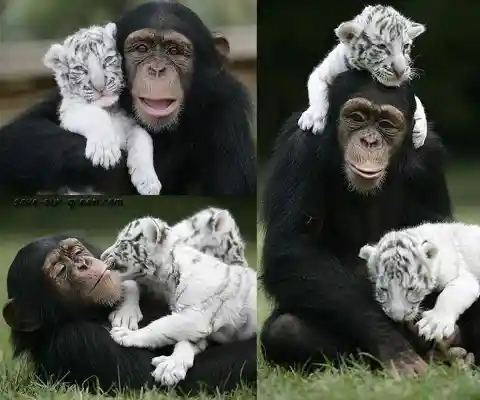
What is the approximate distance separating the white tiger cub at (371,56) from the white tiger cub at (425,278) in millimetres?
425

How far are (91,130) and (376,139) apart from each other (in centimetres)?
113

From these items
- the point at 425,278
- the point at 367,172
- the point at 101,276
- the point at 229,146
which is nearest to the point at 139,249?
the point at 101,276

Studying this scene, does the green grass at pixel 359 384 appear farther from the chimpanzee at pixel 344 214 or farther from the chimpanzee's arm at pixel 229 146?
the chimpanzee's arm at pixel 229 146

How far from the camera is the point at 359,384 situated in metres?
2.92

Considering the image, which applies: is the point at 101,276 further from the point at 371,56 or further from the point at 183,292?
the point at 371,56

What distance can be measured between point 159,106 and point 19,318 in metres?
1.01

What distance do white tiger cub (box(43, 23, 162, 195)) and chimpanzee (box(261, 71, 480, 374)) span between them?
530mm

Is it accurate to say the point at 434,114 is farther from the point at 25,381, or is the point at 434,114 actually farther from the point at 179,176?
the point at 25,381

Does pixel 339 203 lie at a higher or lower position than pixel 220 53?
lower

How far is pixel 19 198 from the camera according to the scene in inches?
122

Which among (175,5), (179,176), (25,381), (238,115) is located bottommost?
(25,381)

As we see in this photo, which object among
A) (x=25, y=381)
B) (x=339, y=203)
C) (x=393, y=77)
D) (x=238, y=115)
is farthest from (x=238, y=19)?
(x=25, y=381)

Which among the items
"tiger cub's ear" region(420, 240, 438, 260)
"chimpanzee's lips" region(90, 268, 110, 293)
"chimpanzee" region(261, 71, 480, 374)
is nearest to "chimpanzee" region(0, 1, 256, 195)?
"chimpanzee" region(261, 71, 480, 374)

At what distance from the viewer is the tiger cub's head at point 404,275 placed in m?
2.88
